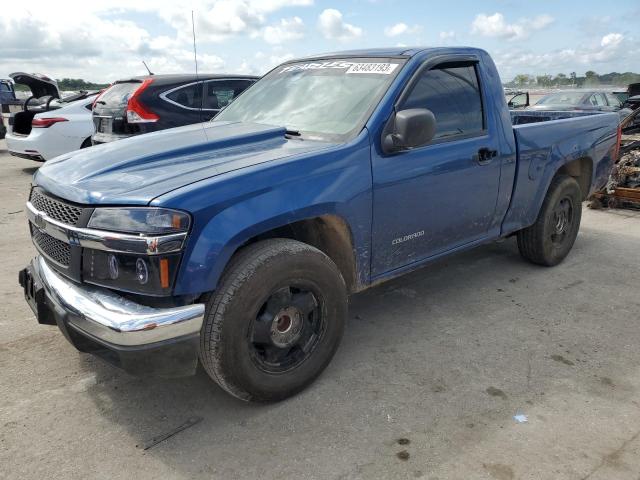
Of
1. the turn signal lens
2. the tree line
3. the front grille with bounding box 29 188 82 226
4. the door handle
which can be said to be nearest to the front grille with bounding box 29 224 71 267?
the front grille with bounding box 29 188 82 226

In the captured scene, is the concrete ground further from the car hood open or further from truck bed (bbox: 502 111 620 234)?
the car hood open

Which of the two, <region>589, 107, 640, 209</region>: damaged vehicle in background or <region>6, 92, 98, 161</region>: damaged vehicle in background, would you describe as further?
<region>6, 92, 98, 161</region>: damaged vehicle in background

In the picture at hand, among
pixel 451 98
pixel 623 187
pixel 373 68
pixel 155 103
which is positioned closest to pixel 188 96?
pixel 155 103

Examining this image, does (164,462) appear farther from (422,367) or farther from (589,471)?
(589,471)

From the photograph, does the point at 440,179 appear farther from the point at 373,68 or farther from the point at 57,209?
the point at 57,209

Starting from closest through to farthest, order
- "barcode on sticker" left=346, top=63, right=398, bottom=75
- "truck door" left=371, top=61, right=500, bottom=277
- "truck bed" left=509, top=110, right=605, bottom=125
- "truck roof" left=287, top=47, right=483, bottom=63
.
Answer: "truck door" left=371, top=61, right=500, bottom=277
"barcode on sticker" left=346, top=63, right=398, bottom=75
"truck roof" left=287, top=47, right=483, bottom=63
"truck bed" left=509, top=110, right=605, bottom=125

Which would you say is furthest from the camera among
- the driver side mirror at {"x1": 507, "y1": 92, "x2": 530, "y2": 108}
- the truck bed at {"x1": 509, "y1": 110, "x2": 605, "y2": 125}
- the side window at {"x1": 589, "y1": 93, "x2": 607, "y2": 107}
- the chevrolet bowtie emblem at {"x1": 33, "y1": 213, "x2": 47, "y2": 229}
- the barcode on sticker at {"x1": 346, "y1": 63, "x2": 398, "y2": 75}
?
the driver side mirror at {"x1": 507, "y1": 92, "x2": 530, "y2": 108}

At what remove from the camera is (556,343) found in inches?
139

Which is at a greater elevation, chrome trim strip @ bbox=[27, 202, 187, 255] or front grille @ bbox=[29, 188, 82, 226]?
front grille @ bbox=[29, 188, 82, 226]

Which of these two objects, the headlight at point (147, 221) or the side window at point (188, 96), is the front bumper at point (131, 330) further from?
the side window at point (188, 96)

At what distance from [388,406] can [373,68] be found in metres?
2.13

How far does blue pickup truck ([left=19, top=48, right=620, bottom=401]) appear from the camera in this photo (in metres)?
2.37

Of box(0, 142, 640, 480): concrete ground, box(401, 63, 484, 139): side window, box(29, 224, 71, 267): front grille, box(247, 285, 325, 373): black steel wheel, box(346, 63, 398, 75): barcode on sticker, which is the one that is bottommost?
box(0, 142, 640, 480): concrete ground

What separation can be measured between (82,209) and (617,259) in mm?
4961
